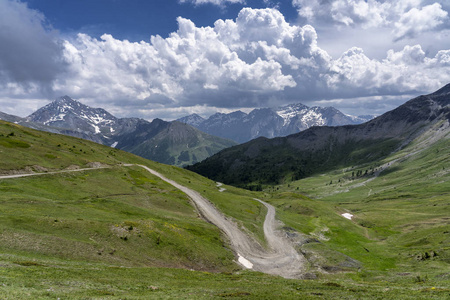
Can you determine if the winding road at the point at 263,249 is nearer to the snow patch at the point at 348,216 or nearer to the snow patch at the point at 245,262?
the snow patch at the point at 245,262

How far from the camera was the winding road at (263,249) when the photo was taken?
60.9 m

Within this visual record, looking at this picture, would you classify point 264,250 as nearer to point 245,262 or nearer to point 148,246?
point 245,262

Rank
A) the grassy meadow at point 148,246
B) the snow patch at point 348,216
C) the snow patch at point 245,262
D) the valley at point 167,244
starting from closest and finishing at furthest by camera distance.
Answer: the grassy meadow at point 148,246 → the valley at point 167,244 → the snow patch at point 245,262 → the snow patch at point 348,216

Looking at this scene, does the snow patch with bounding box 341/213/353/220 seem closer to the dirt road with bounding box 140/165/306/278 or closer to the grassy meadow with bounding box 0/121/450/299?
the grassy meadow with bounding box 0/121/450/299

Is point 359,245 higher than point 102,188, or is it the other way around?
point 102,188

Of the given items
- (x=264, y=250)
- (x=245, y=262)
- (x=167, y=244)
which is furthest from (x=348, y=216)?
(x=167, y=244)

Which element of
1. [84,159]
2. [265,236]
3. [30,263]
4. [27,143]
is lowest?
[265,236]

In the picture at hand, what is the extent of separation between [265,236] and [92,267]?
57.2 m

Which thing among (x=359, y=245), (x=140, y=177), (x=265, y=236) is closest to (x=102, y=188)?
(x=140, y=177)

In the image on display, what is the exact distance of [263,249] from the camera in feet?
240

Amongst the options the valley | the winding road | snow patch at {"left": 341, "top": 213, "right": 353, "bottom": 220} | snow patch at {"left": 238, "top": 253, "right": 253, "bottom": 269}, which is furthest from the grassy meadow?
snow patch at {"left": 341, "top": 213, "right": 353, "bottom": 220}

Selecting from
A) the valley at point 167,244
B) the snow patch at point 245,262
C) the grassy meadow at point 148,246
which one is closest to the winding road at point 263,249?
the snow patch at point 245,262

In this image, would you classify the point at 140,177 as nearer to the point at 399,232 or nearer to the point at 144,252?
the point at 144,252

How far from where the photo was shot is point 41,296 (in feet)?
75.6
